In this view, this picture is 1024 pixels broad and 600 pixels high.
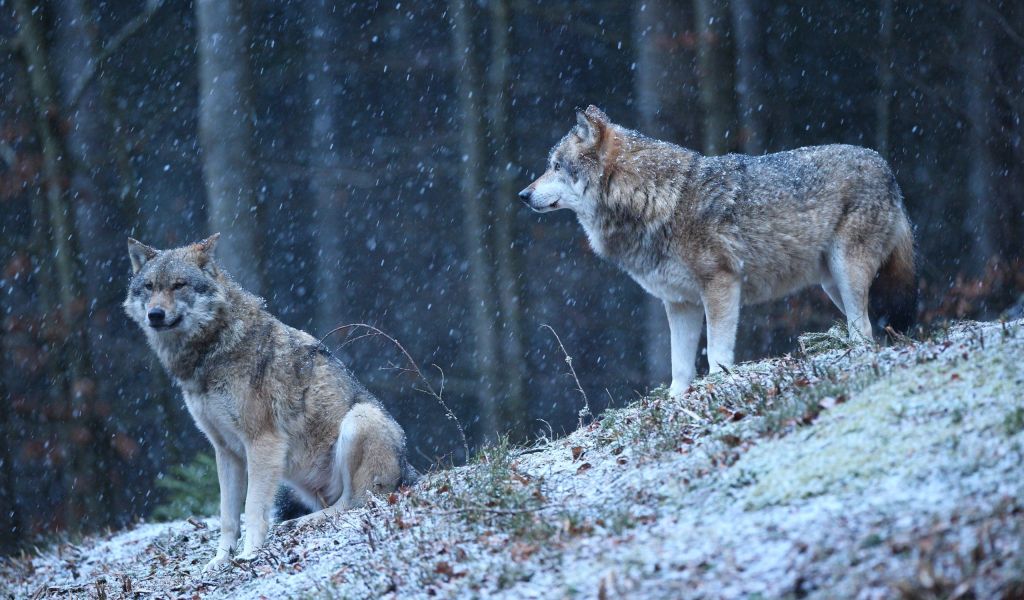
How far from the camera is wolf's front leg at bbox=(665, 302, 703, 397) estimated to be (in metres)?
7.86

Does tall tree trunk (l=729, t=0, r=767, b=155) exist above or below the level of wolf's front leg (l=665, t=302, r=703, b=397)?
above

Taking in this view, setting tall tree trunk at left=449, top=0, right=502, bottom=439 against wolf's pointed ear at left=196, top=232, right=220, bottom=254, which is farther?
tall tree trunk at left=449, top=0, right=502, bottom=439

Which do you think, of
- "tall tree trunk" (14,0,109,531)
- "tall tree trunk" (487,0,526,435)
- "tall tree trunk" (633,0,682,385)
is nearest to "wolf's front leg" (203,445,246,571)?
"tall tree trunk" (633,0,682,385)

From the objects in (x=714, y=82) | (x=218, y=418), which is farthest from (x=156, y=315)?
(x=714, y=82)

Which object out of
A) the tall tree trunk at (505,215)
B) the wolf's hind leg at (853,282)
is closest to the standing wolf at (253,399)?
the wolf's hind leg at (853,282)

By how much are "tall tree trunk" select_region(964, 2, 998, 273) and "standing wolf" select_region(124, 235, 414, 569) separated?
10.3 m

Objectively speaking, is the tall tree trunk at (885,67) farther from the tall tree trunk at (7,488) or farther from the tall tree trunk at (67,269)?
the tall tree trunk at (7,488)

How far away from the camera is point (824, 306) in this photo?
1416 centimetres

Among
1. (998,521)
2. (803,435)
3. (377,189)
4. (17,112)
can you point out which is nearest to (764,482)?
(803,435)

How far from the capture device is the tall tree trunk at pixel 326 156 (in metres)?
20.4

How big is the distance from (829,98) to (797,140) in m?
2.26

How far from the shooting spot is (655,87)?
445 inches

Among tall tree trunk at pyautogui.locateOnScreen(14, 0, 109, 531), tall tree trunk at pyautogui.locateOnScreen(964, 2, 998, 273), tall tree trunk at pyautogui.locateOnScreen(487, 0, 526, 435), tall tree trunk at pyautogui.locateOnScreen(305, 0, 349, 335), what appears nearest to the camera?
tall tree trunk at pyautogui.locateOnScreen(14, 0, 109, 531)

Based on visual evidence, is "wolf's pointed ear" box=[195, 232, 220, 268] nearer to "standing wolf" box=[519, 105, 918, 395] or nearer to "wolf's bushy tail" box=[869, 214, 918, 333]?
"standing wolf" box=[519, 105, 918, 395]
